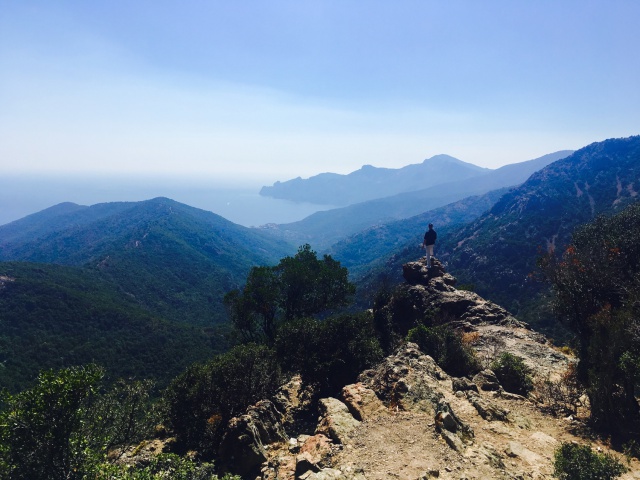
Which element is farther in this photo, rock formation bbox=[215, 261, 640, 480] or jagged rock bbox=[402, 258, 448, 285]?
jagged rock bbox=[402, 258, 448, 285]

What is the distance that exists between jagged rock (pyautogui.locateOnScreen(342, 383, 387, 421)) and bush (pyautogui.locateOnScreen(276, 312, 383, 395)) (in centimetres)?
269

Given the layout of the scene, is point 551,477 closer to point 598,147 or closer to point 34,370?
point 34,370

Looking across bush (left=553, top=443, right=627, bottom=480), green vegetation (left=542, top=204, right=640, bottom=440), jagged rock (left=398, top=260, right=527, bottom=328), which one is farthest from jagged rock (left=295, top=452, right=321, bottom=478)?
jagged rock (left=398, top=260, right=527, bottom=328)

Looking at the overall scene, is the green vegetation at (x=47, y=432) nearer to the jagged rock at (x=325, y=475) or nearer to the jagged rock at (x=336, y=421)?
the jagged rock at (x=325, y=475)

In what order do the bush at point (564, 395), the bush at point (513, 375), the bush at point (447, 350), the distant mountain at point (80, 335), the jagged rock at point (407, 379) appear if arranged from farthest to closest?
the distant mountain at point (80, 335), the bush at point (447, 350), the bush at point (513, 375), the jagged rock at point (407, 379), the bush at point (564, 395)

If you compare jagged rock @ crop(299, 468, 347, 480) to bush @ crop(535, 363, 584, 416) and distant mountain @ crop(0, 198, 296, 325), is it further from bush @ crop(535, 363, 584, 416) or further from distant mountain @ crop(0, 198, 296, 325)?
distant mountain @ crop(0, 198, 296, 325)

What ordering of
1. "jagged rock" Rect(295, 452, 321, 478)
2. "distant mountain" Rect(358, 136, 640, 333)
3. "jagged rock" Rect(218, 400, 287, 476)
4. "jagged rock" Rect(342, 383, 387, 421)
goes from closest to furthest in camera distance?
"jagged rock" Rect(295, 452, 321, 478) < "jagged rock" Rect(218, 400, 287, 476) < "jagged rock" Rect(342, 383, 387, 421) < "distant mountain" Rect(358, 136, 640, 333)

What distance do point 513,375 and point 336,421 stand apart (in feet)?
31.8

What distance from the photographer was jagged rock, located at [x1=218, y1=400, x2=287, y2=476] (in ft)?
43.9

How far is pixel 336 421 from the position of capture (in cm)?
1349

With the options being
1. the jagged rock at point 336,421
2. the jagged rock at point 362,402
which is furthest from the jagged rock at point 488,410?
the jagged rock at point 336,421

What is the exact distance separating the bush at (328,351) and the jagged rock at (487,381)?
17.3 ft

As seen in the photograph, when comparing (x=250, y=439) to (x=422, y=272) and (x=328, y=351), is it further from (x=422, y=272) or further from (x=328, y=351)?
(x=422, y=272)

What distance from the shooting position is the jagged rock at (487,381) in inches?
643
